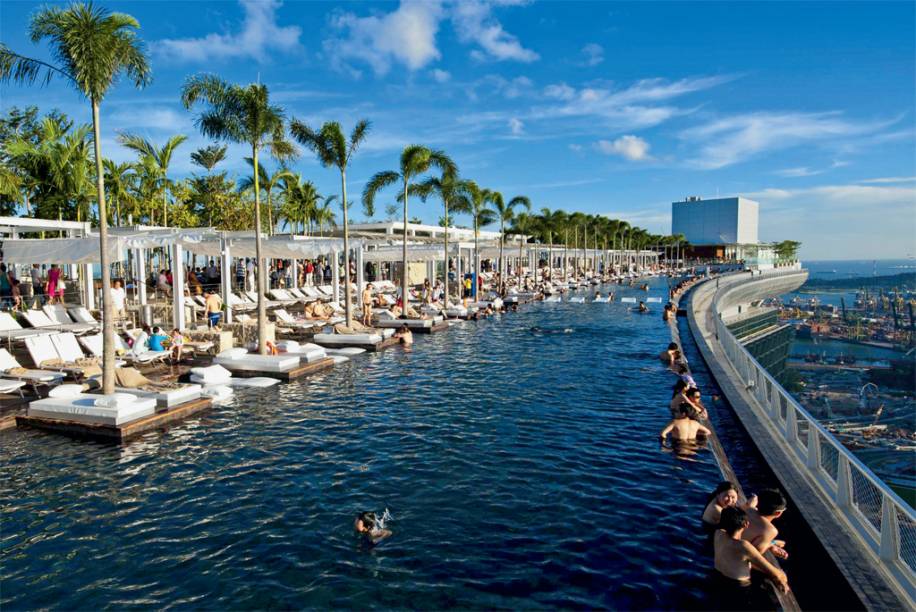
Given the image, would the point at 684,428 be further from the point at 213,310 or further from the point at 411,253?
the point at 411,253

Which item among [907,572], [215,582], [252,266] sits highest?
[252,266]

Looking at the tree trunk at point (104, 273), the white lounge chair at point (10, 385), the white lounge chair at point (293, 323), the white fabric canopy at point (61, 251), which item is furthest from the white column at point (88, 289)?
the tree trunk at point (104, 273)

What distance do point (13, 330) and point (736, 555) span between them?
18506mm

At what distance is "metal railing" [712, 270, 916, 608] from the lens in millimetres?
4785

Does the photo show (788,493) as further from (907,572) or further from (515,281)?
(515,281)

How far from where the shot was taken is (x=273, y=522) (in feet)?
22.3

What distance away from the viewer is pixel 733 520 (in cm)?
559

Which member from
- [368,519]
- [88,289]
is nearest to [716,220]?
[88,289]

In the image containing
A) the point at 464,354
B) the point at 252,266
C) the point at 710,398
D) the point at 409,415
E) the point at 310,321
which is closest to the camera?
the point at 409,415

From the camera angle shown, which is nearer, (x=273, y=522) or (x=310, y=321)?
(x=273, y=522)

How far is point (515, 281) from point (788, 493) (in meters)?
42.7

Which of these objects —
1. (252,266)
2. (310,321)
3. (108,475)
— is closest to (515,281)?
(252,266)

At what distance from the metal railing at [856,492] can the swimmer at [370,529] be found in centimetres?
487

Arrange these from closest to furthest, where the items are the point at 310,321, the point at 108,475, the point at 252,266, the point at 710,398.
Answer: the point at 108,475
the point at 710,398
the point at 310,321
the point at 252,266
